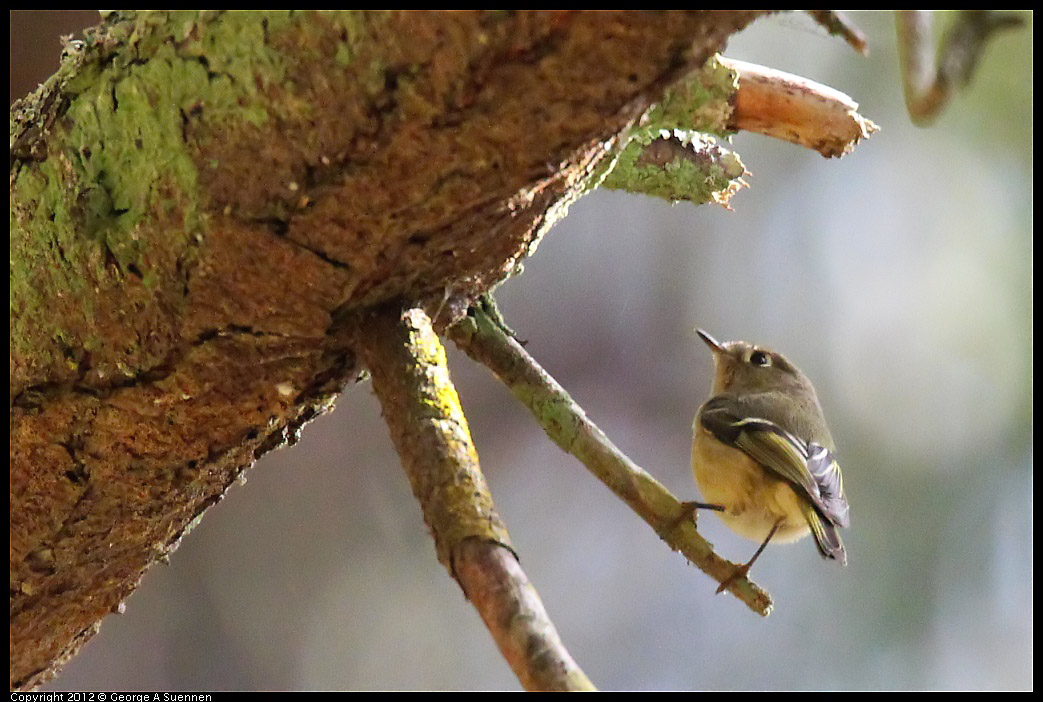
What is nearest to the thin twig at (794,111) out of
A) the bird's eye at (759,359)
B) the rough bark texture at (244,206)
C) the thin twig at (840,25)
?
the rough bark texture at (244,206)

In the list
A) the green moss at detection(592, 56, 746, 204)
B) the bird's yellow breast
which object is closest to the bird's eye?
the bird's yellow breast

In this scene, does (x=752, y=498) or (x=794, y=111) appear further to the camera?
(x=752, y=498)

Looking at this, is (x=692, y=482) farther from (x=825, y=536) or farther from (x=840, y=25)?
(x=840, y=25)

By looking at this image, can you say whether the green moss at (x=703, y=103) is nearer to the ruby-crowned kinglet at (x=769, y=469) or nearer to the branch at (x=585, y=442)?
the branch at (x=585, y=442)

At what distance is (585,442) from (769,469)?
0.76 metres

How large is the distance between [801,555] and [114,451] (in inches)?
79.6

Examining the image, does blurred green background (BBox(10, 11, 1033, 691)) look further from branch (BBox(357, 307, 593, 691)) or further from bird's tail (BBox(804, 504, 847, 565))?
branch (BBox(357, 307, 593, 691))

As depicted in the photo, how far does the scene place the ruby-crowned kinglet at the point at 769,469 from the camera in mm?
1494

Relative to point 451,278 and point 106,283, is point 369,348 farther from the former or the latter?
point 106,283

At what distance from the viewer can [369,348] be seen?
743mm

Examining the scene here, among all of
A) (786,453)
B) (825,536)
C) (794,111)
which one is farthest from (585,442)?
(786,453)

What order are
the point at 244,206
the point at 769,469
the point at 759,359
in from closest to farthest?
the point at 244,206
the point at 769,469
the point at 759,359

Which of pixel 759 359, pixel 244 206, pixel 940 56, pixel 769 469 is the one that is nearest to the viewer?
pixel 940 56

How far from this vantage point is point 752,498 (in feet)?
5.12
